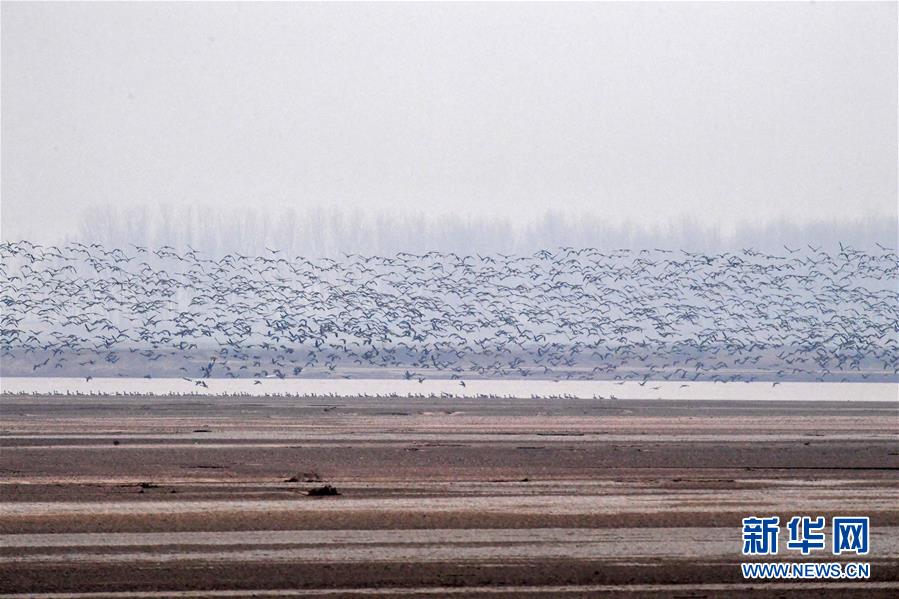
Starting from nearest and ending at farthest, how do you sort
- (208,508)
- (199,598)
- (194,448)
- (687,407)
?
(199,598) < (208,508) < (194,448) < (687,407)

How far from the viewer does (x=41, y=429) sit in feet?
91.8

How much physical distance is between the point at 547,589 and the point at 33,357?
6095cm

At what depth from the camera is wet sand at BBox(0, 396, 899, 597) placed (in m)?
12.2

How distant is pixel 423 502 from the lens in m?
16.9

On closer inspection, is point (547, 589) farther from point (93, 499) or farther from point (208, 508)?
point (93, 499)

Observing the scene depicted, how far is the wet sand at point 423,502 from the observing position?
12.2m

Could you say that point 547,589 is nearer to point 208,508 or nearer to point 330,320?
point 208,508

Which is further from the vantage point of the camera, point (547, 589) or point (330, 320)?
point (330, 320)

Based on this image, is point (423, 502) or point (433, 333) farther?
point (433, 333)

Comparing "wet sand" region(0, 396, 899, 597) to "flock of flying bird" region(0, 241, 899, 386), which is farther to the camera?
"flock of flying bird" region(0, 241, 899, 386)

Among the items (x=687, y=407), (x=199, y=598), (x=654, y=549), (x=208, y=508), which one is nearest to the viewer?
(x=199, y=598)

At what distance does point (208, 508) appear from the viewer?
16203mm

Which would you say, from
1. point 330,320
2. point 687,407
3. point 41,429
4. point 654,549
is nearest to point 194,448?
point 41,429

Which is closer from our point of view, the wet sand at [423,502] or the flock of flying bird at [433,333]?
the wet sand at [423,502]
